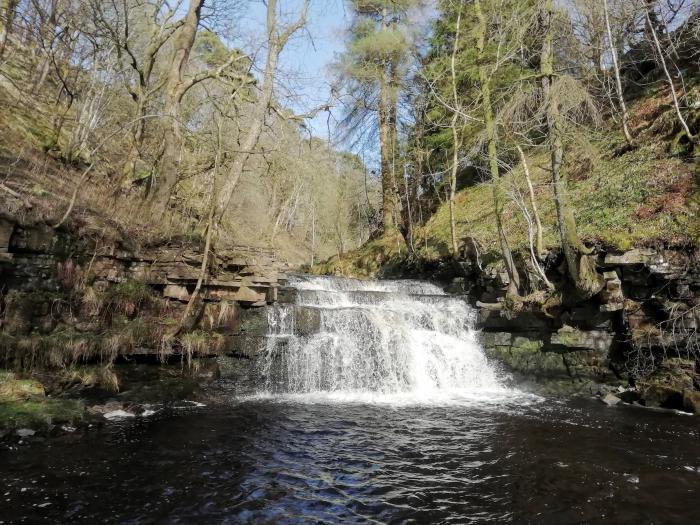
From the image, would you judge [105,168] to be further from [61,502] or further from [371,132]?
[371,132]

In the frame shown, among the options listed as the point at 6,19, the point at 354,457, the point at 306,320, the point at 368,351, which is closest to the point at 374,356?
the point at 368,351

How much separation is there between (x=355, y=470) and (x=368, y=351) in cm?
479

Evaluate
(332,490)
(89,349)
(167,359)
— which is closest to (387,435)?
(332,490)

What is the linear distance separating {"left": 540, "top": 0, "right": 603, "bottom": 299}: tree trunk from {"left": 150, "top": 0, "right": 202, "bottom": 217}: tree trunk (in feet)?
28.4

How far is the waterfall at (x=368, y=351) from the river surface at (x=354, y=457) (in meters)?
0.04

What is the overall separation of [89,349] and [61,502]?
3.90m

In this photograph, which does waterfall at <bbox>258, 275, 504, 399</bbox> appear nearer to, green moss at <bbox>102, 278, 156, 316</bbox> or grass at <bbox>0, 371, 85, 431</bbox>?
green moss at <bbox>102, 278, 156, 316</bbox>

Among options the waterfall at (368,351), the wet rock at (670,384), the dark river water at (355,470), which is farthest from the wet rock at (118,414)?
the wet rock at (670,384)

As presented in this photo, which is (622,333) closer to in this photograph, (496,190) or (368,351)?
(496,190)

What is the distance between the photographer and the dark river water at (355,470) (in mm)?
4262

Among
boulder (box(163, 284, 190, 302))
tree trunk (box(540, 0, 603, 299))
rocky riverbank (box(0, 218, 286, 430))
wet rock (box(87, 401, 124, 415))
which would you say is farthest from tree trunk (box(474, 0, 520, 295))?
wet rock (box(87, 401, 124, 415))

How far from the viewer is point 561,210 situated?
10.1 metres

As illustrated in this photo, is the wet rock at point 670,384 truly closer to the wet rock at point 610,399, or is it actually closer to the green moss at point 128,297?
the wet rock at point 610,399

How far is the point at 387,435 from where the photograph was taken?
6.56m
